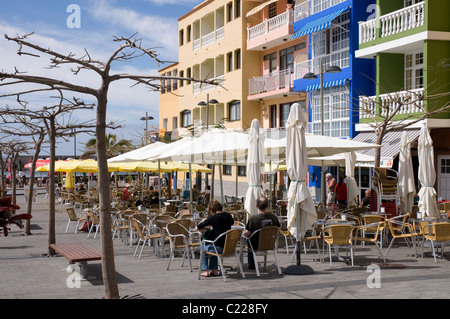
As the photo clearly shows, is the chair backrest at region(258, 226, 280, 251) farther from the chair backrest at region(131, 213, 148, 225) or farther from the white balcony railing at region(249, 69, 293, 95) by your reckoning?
the white balcony railing at region(249, 69, 293, 95)

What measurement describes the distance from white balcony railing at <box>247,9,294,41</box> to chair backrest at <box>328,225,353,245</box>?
25.1 m

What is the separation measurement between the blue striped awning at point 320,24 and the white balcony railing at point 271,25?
9.70ft

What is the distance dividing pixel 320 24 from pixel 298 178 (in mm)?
19842

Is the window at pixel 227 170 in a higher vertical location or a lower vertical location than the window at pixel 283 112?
lower

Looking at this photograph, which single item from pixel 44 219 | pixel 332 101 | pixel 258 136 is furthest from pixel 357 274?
pixel 332 101

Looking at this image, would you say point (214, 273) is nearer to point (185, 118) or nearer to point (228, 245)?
point (228, 245)

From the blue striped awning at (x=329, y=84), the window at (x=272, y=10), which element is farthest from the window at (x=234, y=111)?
the blue striped awning at (x=329, y=84)

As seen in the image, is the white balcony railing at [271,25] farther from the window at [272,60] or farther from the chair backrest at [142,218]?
the chair backrest at [142,218]

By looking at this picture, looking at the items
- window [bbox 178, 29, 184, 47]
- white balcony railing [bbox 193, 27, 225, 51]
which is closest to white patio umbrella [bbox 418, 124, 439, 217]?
white balcony railing [bbox 193, 27, 225, 51]

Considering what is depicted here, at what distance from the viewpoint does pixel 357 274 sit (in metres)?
10.6

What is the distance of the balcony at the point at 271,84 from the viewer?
116ft

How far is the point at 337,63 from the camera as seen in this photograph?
2997 centimetres

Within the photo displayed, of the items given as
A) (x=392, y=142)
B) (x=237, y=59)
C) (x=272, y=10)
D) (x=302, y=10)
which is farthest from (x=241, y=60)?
(x=392, y=142)
